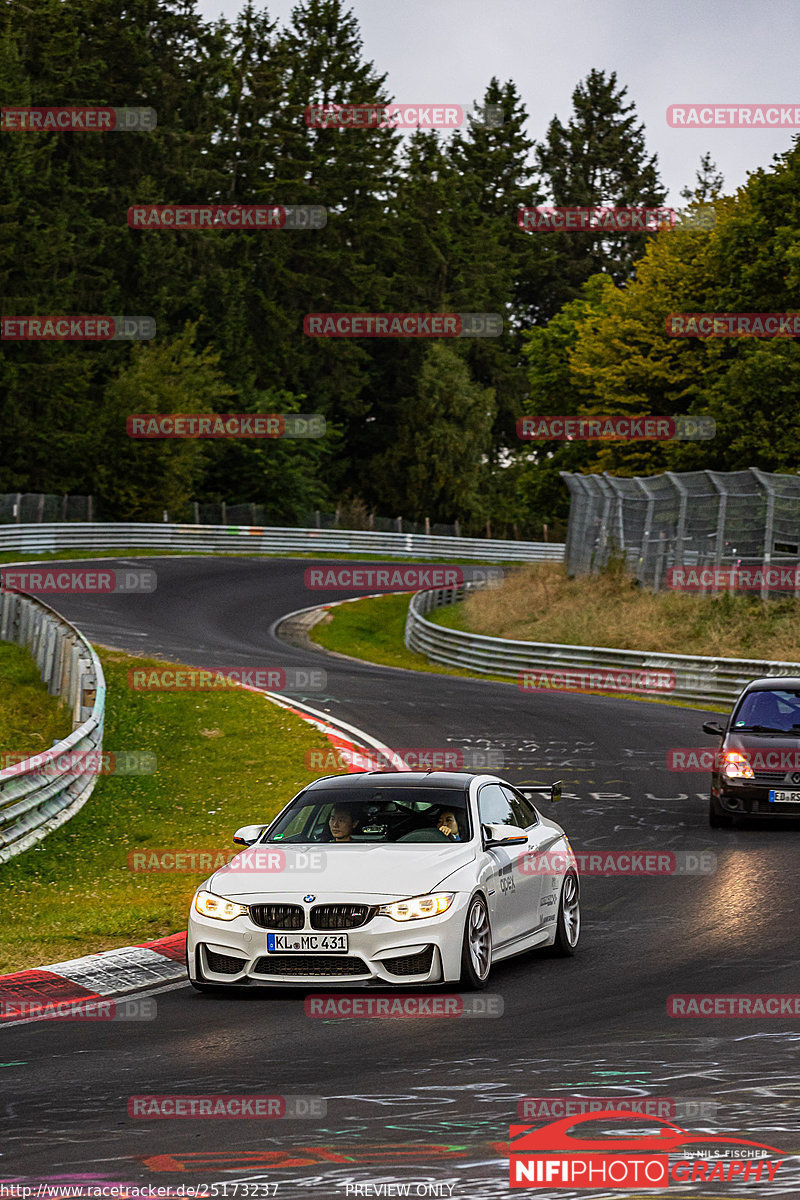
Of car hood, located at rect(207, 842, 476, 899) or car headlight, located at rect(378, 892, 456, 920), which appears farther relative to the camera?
car hood, located at rect(207, 842, 476, 899)

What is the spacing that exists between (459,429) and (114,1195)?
85.4 m

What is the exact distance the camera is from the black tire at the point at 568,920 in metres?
11.5

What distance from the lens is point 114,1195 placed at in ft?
19.3
